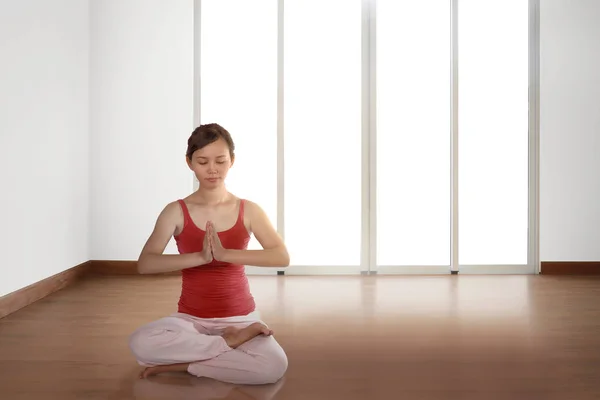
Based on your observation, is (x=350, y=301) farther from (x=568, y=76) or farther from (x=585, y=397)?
(x=568, y=76)

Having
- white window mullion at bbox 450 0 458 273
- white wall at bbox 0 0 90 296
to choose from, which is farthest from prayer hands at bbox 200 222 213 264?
white window mullion at bbox 450 0 458 273

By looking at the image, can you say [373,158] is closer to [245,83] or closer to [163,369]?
[245,83]

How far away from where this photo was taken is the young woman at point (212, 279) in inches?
86.8

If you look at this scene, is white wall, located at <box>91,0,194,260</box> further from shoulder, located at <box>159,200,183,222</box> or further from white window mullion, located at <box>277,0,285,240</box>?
shoulder, located at <box>159,200,183,222</box>

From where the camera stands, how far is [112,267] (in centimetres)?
501

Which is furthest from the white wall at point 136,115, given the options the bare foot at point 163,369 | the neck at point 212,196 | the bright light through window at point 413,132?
the bare foot at point 163,369

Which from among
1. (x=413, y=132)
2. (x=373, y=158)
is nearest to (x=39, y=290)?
(x=373, y=158)

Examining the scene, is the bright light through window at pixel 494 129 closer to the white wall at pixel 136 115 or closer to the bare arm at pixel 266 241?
the white wall at pixel 136 115

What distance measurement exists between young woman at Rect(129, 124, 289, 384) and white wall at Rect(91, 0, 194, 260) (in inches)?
107

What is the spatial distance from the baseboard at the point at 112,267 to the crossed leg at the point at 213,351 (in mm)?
2798

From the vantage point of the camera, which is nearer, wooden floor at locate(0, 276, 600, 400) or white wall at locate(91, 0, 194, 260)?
wooden floor at locate(0, 276, 600, 400)

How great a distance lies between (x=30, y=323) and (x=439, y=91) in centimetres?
351

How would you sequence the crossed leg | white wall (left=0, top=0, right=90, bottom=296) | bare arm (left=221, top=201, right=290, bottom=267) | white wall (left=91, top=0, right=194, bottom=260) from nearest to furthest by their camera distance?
the crossed leg
bare arm (left=221, top=201, right=290, bottom=267)
white wall (left=0, top=0, right=90, bottom=296)
white wall (left=91, top=0, right=194, bottom=260)

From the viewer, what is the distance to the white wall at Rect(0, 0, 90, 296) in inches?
135
